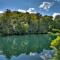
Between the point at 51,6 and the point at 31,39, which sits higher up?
the point at 51,6

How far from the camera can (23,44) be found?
5.70 meters

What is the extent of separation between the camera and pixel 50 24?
551 cm

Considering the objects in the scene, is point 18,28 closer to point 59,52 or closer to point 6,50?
point 6,50

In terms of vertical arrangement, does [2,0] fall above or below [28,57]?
above

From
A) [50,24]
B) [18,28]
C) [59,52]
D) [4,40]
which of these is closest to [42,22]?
[50,24]

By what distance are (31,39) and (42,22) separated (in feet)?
1.43

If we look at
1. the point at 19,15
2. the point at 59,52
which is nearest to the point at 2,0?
the point at 19,15

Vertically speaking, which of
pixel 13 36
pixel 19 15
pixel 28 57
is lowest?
pixel 28 57

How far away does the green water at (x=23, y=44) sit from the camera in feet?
18.0

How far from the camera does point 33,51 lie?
547 centimetres

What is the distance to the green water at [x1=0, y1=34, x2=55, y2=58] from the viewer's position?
5.49m

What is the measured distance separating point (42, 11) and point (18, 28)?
620mm

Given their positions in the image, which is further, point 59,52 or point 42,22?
point 42,22

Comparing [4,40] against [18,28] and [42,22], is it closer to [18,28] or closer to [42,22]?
[18,28]
